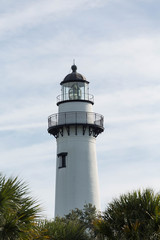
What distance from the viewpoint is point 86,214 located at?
111 feet

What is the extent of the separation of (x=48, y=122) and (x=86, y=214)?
36.2 ft

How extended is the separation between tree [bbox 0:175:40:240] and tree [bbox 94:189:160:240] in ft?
11.4

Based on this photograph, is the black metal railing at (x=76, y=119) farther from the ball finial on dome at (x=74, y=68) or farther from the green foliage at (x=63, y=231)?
the green foliage at (x=63, y=231)

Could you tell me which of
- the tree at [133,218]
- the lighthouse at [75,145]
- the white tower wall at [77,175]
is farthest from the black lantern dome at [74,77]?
the tree at [133,218]

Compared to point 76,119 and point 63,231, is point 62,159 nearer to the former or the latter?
point 76,119

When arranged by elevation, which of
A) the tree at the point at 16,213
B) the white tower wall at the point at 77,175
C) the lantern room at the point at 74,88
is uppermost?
the lantern room at the point at 74,88

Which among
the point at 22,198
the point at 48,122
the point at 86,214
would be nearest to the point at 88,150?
the point at 48,122

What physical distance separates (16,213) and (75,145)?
22280 millimetres

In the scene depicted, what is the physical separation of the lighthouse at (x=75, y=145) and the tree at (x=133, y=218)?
665 inches

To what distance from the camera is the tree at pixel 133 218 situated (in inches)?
840

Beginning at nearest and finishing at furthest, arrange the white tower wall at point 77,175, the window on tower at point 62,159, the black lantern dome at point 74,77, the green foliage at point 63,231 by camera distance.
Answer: the green foliage at point 63,231 → the white tower wall at point 77,175 → the window on tower at point 62,159 → the black lantern dome at point 74,77

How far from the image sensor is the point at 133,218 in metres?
22.1

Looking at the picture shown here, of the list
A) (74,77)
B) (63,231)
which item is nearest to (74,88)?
(74,77)

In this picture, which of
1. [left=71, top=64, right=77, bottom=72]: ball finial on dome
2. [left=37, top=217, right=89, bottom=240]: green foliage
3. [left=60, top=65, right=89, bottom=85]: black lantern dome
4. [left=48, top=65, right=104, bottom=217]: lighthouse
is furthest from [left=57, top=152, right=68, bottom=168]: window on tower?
[left=37, top=217, right=89, bottom=240]: green foliage
